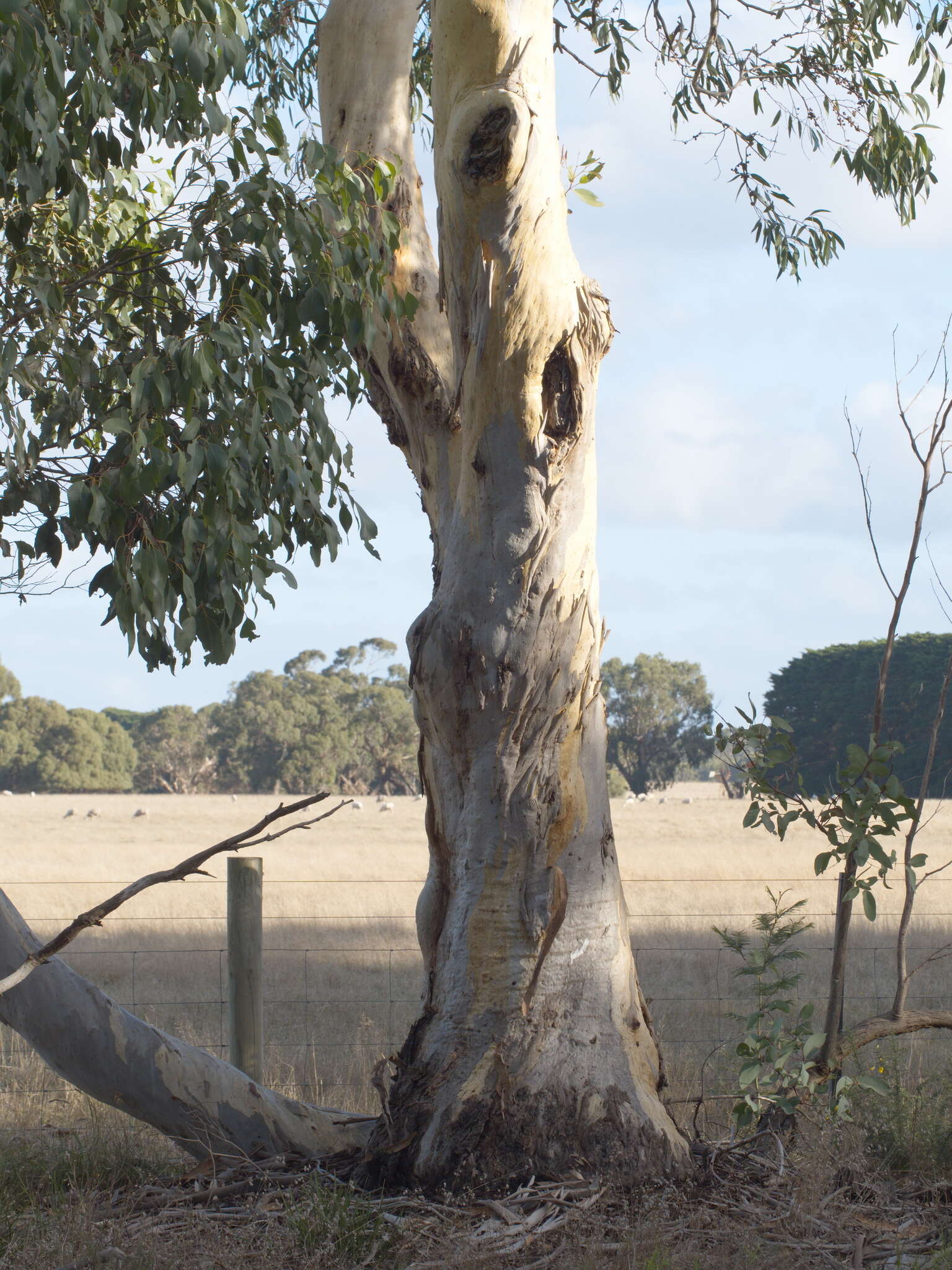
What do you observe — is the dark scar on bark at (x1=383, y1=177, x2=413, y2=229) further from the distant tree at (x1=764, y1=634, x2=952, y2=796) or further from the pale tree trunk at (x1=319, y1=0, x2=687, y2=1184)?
the distant tree at (x1=764, y1=634, x2=952, y2=796)

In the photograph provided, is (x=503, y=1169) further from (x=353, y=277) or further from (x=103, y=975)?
(x=103, y=975)

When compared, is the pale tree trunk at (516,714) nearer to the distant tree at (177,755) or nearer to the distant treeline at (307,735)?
the distant treeline at (307,735)

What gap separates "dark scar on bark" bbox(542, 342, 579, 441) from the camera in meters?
3.43

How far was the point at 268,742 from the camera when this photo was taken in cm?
4712

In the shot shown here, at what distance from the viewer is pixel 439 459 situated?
3795 mm

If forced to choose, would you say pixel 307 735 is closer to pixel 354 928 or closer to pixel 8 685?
pixel 8 685

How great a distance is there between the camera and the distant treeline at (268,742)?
46.1 meters

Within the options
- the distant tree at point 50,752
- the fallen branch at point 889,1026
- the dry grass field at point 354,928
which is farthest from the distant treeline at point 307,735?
the fallen branch at point 889,1026

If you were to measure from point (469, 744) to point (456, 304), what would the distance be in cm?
139

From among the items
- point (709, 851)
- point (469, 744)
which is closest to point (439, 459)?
point (469, 744)

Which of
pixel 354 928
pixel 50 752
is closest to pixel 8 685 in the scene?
pixel 50 752

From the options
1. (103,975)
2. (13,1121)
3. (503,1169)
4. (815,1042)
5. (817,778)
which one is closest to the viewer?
(503,1169)

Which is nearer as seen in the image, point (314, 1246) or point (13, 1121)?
point (314, 1246)

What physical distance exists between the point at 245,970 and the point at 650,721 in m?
46.7
